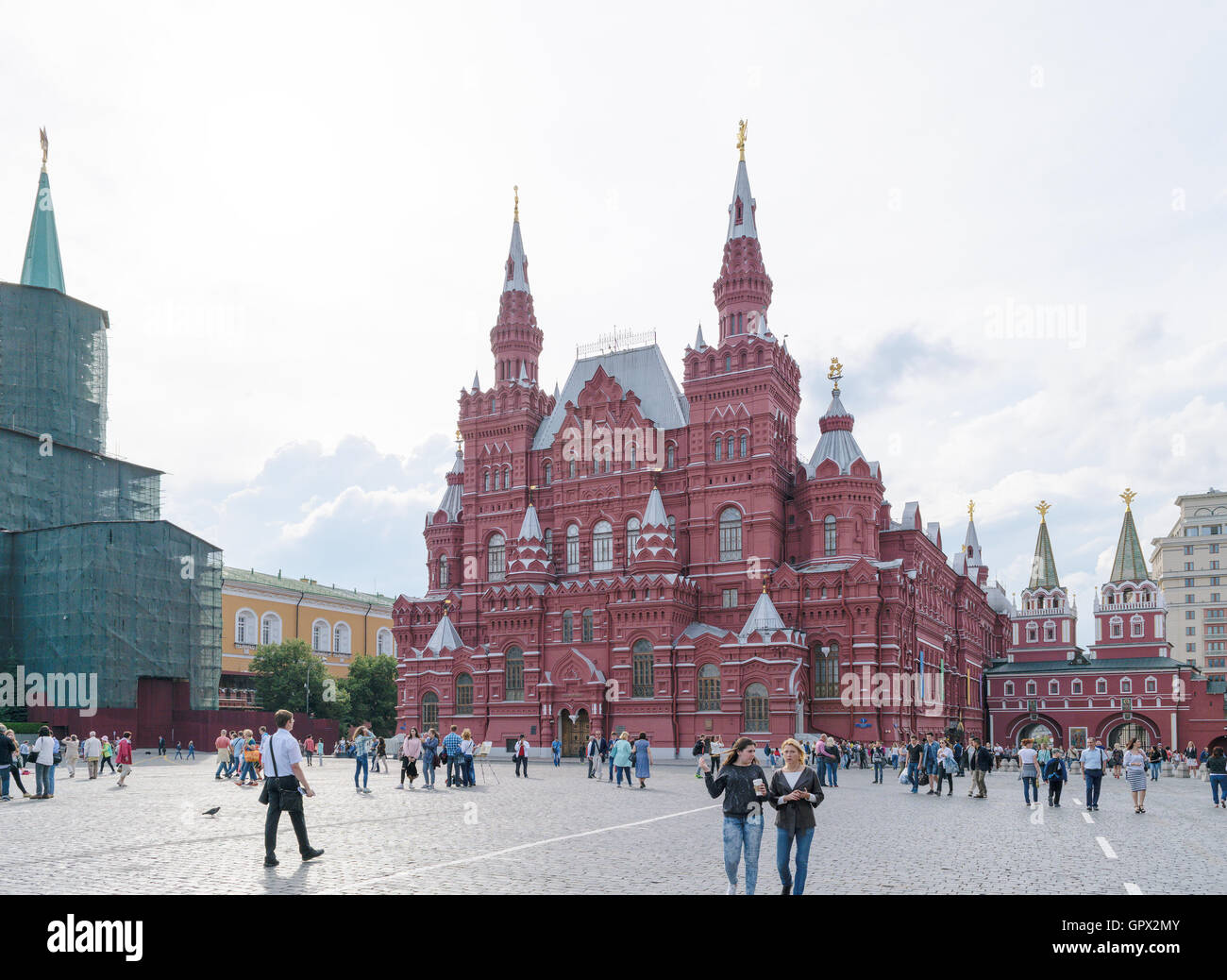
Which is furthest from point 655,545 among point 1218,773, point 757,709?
point 1218,773

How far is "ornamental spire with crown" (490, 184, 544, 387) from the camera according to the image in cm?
6956

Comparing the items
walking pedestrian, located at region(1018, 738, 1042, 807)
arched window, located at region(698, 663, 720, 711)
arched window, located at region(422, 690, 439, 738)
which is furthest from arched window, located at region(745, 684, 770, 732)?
walking pedestrian, located at region(1018, 738, 1042, 807)

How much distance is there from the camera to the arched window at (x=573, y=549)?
64.1 metres

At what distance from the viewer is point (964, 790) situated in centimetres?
3338

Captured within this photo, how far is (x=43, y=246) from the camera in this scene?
81812 mm

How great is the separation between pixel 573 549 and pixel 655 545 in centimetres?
753

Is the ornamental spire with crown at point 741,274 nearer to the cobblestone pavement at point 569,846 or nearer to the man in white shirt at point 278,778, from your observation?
the cobblestone pavement at point 569,846

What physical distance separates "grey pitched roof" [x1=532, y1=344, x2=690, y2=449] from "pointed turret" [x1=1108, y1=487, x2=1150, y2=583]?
50.2m

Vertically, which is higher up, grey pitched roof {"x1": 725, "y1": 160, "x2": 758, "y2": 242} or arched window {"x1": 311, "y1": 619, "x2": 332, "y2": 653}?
grey pitched roof {"x1": 725, "y1": 160, "x2": 758, "y2": 242}

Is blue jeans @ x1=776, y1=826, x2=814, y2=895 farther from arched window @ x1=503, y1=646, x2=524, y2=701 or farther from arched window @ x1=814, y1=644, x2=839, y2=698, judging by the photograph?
arched window @ x1=503, y1=646, x2=524, y2=701

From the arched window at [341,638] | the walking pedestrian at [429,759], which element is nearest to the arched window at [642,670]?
the walking pedestrian at [429,759]

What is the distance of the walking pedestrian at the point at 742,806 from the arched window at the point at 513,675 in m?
51.2
